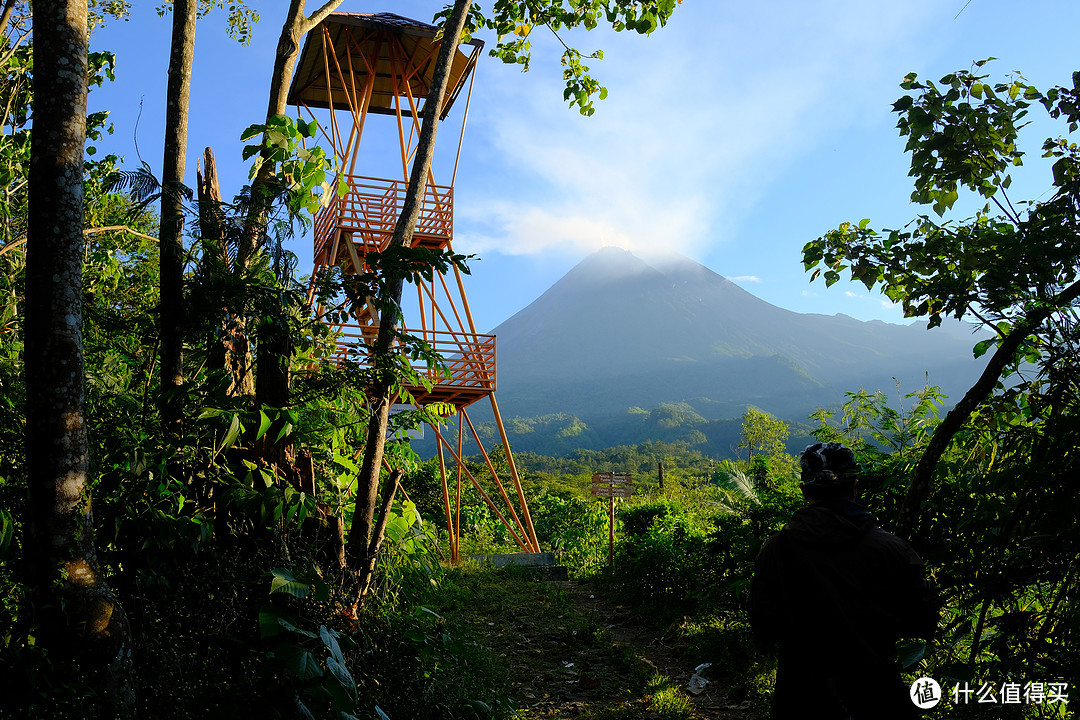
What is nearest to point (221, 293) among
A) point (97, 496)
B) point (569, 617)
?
point (97, 496)

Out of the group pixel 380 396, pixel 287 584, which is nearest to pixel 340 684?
pixel 287 584

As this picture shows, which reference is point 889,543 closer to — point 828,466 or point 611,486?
point 828,466

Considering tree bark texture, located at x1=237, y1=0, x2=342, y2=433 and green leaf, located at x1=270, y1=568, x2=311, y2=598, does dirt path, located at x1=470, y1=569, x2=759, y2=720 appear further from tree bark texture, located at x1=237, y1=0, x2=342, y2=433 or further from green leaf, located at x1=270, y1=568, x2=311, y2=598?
tree bark texture, located at x1=237, y1=0, x2=342, y2=433

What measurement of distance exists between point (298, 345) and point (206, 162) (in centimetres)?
128

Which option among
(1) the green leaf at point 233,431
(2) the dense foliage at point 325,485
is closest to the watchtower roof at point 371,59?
(2) the dense foliage at point 325,485

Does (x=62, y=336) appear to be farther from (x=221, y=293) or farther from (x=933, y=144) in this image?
(x=933, y=144)

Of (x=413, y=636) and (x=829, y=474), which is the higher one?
(x=829, y=474)

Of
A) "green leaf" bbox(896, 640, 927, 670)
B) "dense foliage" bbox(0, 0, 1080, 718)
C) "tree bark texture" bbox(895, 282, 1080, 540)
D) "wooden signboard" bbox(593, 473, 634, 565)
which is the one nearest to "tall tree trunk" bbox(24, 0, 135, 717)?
"dense foliage" bbox(0, 0, 1080, 718)

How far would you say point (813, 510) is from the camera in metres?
2.74

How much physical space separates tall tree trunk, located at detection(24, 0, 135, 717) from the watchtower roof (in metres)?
6.36

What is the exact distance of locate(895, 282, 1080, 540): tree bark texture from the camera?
10.8ft

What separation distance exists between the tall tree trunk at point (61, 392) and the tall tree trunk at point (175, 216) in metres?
0.74

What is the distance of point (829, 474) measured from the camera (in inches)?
108

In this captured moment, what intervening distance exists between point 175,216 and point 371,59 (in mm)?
7168
